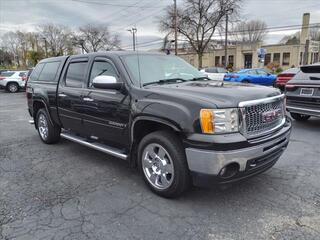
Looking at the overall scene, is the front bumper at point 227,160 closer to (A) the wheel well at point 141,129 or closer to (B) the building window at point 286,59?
(A) the wheel well at point 141,129

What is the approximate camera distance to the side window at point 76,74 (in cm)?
456

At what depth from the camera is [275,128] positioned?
336cm

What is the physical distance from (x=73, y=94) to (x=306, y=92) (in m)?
5.07

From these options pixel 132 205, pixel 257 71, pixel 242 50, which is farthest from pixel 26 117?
pixel 242 50

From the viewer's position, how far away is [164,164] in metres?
3.34

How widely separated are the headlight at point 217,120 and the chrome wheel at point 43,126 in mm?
4026

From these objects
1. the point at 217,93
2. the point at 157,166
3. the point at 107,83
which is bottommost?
the point at 157,166

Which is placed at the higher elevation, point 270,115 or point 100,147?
point 270,115

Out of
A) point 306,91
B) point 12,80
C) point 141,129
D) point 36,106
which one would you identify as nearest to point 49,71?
point 36,106

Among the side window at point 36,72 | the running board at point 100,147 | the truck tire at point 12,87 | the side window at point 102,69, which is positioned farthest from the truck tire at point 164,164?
the truck tire at point 12,87

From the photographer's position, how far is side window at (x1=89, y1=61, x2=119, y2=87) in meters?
4.02

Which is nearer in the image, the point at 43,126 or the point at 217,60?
the point at 43,126

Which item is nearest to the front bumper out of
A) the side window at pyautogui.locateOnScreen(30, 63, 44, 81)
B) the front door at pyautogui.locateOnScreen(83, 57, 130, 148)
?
the front door at pyautogui.locateOnScreen(83, 57, 130, 148)

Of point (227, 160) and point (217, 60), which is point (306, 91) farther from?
point (217, 60)
